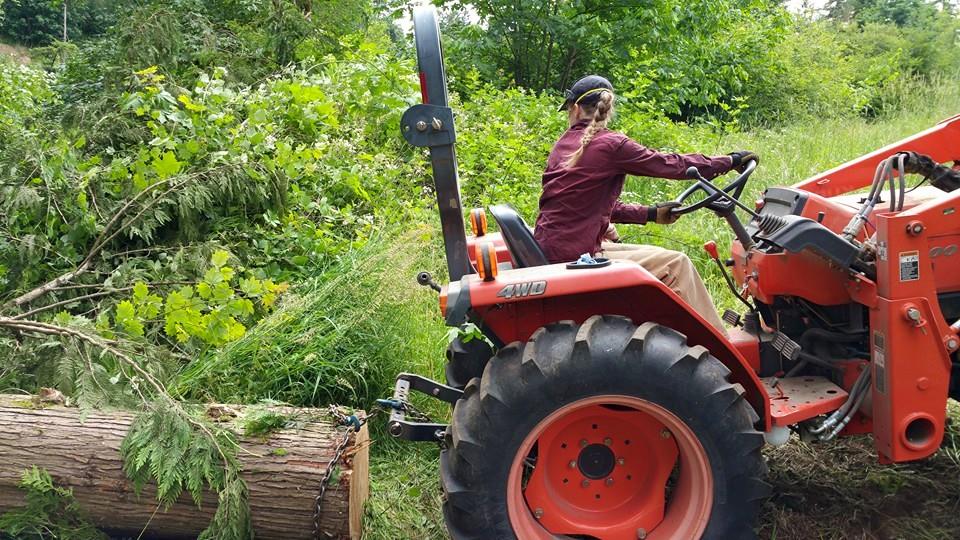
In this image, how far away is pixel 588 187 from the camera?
11.9ft

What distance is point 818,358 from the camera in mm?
3543

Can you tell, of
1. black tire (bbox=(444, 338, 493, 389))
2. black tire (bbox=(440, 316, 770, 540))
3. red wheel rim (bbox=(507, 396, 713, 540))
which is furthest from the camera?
black tire (bbox=(444, 338, 493, 389))

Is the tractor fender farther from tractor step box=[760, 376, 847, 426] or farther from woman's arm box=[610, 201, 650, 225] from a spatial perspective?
woman's arm box=[610, 201, 650, 225]

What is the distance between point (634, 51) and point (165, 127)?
699 cm

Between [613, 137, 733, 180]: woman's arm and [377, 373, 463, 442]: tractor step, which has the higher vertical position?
[613, 137, 733, 180]: woman's arm

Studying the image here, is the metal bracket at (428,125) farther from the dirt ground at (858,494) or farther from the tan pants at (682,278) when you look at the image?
the dirt ground at (858,494)

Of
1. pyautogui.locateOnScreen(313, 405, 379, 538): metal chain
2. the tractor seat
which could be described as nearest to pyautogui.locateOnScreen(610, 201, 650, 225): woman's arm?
the tractor seat

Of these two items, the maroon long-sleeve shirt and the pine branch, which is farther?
the pine branch

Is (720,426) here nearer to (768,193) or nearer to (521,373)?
(521,373)

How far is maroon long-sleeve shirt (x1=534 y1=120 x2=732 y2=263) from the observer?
3.48m

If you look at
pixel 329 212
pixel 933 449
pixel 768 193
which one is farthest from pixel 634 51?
pixel 933 449

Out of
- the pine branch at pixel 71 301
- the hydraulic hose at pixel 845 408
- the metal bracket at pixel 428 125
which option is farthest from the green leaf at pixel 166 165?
the hydraulic hose at pixel 845 408

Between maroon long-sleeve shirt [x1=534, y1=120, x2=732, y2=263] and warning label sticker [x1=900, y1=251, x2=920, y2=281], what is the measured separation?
2.54 feet

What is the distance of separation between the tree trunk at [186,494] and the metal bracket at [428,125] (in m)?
1.35
